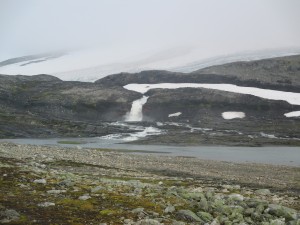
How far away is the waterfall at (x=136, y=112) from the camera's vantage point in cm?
15075

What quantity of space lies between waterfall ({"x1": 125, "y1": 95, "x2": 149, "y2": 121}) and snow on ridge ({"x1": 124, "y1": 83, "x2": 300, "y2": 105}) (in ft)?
49.9

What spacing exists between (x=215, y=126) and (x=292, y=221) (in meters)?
118

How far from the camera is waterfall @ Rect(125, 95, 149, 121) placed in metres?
151

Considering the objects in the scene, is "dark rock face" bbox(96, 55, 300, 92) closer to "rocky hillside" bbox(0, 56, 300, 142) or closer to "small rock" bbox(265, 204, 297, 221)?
"rocky hillside" bbox(0, 56, 300, 142)

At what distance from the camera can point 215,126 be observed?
131375 mm

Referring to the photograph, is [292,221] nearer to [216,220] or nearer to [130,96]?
[216,220]

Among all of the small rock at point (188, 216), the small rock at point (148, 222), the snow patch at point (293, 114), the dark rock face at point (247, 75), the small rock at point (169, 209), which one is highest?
the dark rock face at point (247, 75)

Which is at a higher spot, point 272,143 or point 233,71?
point 233,71

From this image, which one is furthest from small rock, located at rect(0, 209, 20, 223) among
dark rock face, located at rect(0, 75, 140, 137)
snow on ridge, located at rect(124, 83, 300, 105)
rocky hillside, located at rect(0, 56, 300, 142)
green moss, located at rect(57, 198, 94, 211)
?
snow on ridge, located at rect(124, 83, 300, 105)

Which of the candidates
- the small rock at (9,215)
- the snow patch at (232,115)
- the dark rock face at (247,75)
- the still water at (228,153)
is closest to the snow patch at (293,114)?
the snow patch at (232,115)

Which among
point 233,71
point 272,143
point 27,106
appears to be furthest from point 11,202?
point 233,71

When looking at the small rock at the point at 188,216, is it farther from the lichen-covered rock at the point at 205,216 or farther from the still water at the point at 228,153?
the still water at the point at 228,153

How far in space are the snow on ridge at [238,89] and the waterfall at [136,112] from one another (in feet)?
49.9

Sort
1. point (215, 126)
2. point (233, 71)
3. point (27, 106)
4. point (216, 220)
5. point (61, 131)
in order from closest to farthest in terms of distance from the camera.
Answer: point (216, 220)
point (61, 131)
point (215, 126)
point (27, 106)
point (233, 71)
